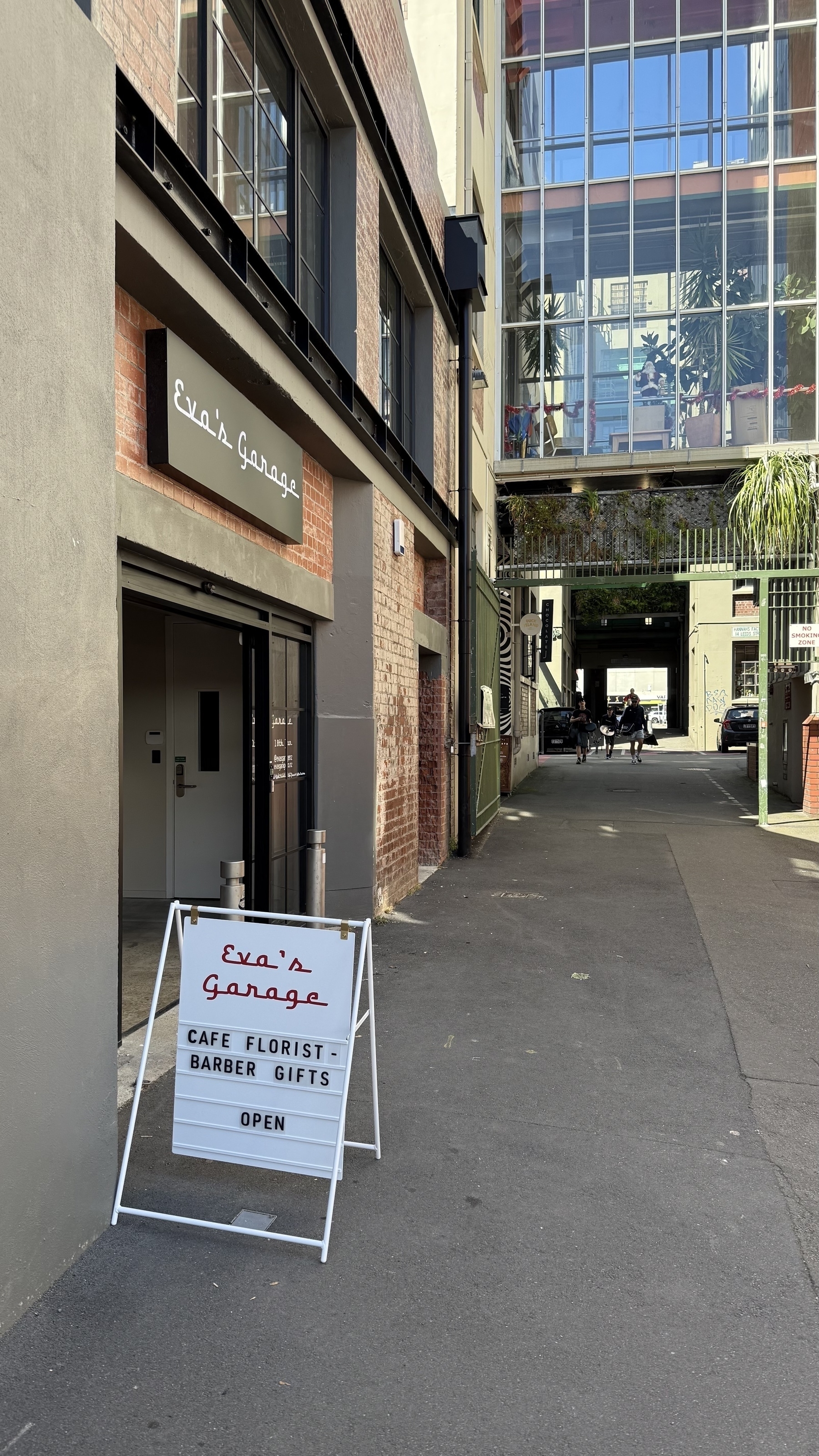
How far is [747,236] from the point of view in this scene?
59.3 feet

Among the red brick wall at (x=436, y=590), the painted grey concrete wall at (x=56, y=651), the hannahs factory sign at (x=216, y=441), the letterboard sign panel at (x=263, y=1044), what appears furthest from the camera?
the red brick wall at (x=436, y=590)

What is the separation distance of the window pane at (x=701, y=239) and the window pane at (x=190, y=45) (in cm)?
1493

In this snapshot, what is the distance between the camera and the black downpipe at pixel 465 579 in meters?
11.5

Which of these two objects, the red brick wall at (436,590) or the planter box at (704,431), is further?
the planter box at (704,431)

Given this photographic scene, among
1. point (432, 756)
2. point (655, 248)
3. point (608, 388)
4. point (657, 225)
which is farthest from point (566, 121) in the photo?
point (432, 756)

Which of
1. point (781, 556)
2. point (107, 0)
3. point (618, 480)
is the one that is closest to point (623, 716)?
point (618, 480)

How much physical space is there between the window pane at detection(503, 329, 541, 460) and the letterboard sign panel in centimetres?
1602

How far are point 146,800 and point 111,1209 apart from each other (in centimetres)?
585

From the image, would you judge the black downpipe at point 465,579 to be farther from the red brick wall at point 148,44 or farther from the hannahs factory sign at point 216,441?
the red brick wall at point 148,44

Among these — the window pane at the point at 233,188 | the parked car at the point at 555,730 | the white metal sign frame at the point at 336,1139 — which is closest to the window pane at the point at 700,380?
the window pane at the point at 233,188

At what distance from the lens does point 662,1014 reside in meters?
5.80

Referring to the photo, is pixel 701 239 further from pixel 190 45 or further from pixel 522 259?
pixel 190 45

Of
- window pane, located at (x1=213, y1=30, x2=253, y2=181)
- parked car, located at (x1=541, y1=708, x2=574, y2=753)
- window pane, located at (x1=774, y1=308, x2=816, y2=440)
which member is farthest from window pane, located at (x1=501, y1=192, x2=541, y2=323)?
parked car, located at (x1=541, y1=708, x2=574, y2=753)

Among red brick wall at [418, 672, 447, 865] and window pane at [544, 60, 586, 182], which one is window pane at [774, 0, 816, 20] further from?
red brick wall at [418, 672, 447, 865]
